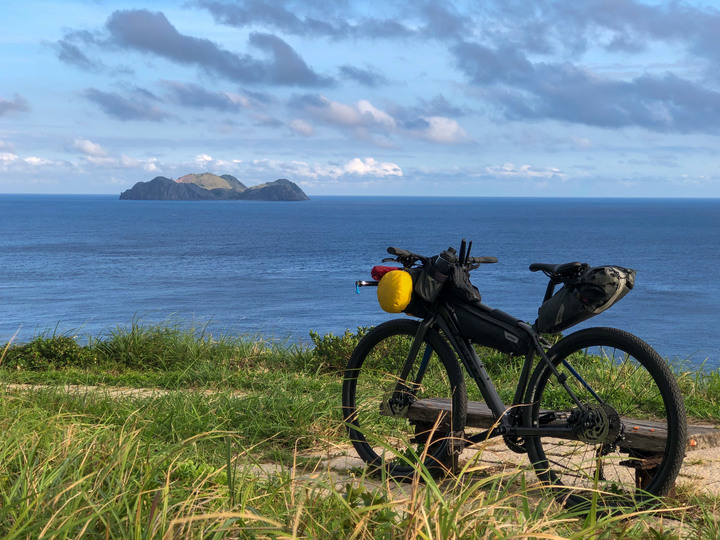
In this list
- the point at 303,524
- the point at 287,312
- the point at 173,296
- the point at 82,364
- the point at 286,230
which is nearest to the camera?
the point at 303,524

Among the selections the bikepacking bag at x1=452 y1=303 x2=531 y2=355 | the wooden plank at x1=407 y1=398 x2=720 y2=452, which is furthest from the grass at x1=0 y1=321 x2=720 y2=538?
the bikepacking bag at x1=452 y1=303 x2=531 y2=355

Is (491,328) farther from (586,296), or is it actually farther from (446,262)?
(586,296)

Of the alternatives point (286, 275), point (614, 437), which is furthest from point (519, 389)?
point (286, 275)

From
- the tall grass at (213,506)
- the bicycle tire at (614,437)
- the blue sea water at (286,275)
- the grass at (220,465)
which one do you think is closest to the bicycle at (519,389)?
the bicycle tire at (614,437)

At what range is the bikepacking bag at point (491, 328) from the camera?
4320 mm

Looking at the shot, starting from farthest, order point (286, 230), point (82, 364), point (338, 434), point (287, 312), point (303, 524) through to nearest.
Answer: point (286, 230) → point (287, 312) → point (82, 364) → point (338, 434) → point (303, 524)

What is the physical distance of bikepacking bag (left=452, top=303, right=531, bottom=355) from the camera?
432cm

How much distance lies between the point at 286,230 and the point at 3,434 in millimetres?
112664

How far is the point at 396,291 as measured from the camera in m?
4.53

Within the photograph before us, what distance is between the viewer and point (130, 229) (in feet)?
386

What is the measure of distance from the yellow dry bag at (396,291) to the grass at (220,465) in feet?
3.12

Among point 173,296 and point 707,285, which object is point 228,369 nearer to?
point 173,296

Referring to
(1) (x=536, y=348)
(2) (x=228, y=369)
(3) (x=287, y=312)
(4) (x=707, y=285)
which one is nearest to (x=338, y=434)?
(1) (x=536, y=348)

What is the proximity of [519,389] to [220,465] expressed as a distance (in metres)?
1.85
